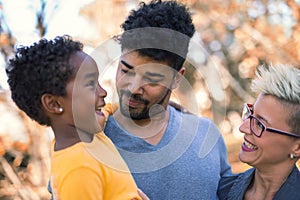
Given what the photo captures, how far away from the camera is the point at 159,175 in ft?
6.89

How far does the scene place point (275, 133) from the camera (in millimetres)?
2055

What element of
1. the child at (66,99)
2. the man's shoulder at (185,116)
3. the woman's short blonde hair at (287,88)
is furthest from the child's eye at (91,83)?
the woman's short blonde hair at (287,88)

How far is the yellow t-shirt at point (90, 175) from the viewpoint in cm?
165

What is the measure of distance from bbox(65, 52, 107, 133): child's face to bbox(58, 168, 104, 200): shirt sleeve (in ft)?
0.68

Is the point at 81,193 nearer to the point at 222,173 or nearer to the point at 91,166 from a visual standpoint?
the point at 91,166

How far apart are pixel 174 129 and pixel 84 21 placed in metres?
2.08

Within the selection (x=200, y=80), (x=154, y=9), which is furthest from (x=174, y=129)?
(x=200, y=80)

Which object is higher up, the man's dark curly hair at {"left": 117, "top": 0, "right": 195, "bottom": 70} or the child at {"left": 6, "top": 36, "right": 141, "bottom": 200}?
the man's dark curly hair at {"left": 117, "top": 0, "right": 195, "bottom": 70}

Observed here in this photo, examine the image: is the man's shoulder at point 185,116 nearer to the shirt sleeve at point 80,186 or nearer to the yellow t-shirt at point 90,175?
the yellow t-shirt at point 90,175

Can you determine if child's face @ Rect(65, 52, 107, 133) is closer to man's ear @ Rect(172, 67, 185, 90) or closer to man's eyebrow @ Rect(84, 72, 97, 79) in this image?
man's eyebrow @ Rect(84, 72, 97, 79)

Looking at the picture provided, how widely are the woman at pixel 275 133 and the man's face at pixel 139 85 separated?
386 millimetres

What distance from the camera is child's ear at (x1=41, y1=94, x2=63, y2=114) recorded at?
1.80m

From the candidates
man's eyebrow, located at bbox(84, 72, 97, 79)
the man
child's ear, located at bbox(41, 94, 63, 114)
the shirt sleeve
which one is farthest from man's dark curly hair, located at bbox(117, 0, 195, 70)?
the shirt sleeve

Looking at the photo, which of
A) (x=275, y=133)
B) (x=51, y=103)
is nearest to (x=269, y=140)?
(x=275, y=133)
